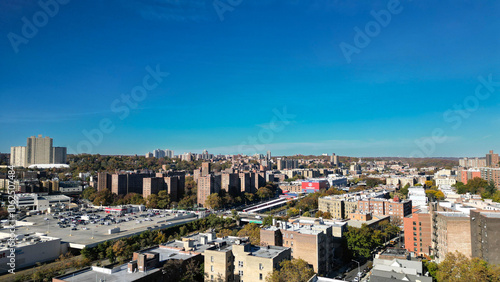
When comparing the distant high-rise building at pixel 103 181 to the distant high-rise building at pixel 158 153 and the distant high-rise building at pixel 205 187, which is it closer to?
the distant high-rise building at pixel 205 187

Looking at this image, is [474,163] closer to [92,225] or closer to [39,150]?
[92,225]

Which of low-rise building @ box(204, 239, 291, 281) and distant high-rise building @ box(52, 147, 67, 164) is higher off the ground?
distant high-rise building @ box(52, 147, 67, 164)

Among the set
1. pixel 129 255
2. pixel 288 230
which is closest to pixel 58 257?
pixel 129 255

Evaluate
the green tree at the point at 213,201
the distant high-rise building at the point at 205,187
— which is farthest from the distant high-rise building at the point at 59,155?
the green tree at the point at 213,201

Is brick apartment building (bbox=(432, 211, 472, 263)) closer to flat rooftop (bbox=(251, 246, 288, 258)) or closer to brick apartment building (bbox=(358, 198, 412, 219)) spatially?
flat rooftop (bbox=(251, 246, 288, 258))

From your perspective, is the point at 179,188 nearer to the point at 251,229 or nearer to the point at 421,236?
the point at 251,229

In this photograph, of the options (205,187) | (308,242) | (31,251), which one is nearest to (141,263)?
(308,242)

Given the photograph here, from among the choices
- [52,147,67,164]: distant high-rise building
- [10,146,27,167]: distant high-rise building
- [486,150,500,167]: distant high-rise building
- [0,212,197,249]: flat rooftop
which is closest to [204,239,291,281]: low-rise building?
[0,212,197,249]: flat rooftop
